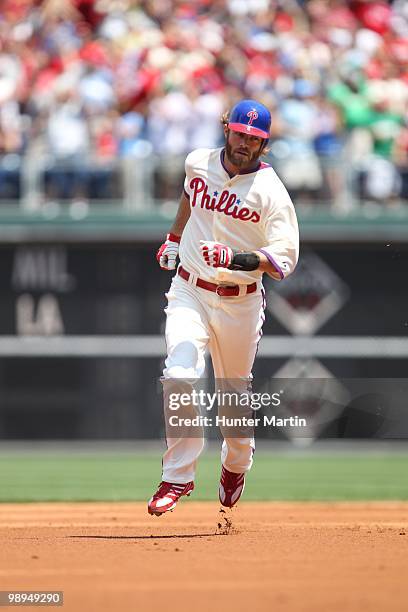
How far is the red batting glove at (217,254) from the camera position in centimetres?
659

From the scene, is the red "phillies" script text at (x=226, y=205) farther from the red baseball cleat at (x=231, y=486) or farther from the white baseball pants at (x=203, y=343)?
the red baseball cleat at (x=231, y=486)

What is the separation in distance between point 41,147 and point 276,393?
638cm

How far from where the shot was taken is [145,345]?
14.2m

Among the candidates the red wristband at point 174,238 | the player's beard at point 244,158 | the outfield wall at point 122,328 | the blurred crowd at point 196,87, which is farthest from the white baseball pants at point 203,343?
the outfield wall at point 122,328

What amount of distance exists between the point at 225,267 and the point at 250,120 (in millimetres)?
804

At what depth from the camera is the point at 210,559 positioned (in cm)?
602

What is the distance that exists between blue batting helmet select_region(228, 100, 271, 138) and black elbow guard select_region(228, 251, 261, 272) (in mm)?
669

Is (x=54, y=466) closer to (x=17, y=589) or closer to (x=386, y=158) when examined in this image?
(x=386, y=158)

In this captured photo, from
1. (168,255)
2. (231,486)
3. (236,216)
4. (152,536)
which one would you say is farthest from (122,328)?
(236,216)

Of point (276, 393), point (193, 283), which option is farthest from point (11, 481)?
point (193, 283)

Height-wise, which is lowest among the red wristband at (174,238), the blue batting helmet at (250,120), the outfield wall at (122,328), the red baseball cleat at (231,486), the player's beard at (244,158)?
the outfield wall at (122,328)

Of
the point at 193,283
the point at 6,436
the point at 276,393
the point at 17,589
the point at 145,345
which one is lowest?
the point at 6,436

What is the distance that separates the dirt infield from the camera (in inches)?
193

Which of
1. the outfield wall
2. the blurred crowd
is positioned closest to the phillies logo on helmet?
the blurred crowd
